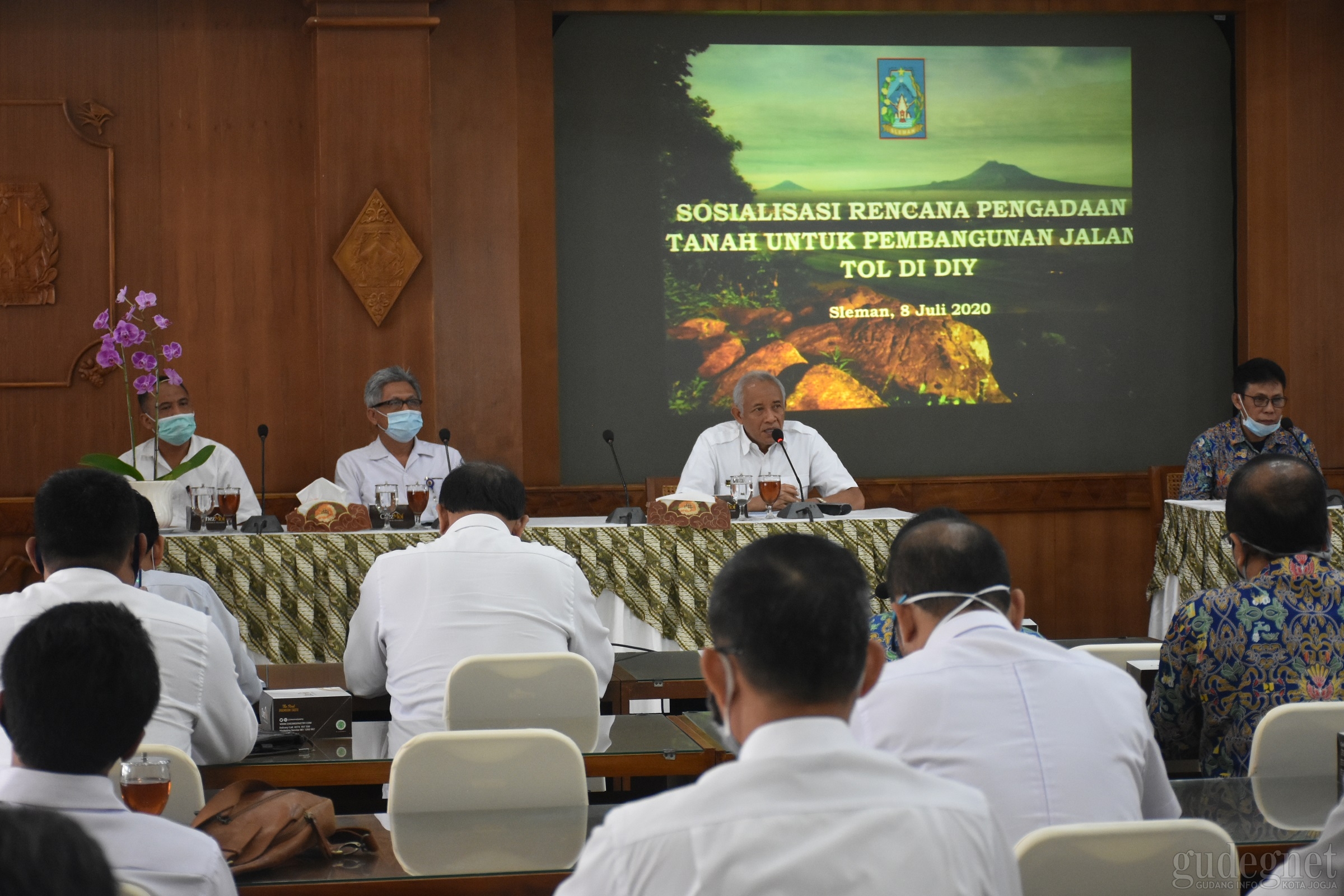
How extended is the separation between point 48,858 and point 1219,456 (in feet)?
18.9

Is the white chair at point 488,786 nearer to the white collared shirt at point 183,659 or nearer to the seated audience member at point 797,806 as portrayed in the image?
the white collared shirt at point 183,659

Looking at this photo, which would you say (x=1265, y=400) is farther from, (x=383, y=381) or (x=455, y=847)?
(x=455, y=847)

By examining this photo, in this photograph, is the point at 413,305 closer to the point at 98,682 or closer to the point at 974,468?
the point at 974,468

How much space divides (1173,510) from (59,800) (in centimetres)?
489

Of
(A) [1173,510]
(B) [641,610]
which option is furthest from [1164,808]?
(A) [1173,510]

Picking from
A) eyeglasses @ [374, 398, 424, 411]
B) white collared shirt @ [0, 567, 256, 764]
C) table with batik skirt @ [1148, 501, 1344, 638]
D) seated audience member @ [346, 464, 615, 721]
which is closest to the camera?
white collared shirt @ [0, 567, 256, 764]

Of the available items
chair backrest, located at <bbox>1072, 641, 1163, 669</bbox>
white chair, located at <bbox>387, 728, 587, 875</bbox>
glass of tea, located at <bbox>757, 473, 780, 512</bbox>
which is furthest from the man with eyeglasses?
white chair, located at <bbox>387, 728, 587, 875</bbox>

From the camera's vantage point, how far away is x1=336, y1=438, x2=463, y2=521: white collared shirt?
19.0 ft

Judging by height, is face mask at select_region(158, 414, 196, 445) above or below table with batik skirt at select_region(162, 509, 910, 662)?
above

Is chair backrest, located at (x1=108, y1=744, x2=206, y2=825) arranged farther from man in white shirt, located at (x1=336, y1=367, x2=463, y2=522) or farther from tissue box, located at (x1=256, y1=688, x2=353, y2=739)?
man in white shirt, located at (x1=336, y1=367, x2=463, y2=522)

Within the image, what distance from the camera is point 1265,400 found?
5938 mm

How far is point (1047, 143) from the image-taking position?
23.1 feet

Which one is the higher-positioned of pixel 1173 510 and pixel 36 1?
pixel 36 1

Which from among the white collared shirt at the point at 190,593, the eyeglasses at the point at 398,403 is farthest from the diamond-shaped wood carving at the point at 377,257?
the white collared shirt at the point at 190,593
